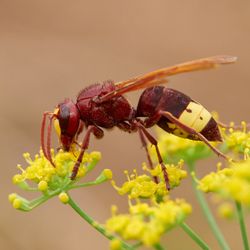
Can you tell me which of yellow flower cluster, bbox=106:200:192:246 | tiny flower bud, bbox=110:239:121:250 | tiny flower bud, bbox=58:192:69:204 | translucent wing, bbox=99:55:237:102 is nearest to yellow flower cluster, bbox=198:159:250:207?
yellow flower cluster, bbox=106:200:192:246

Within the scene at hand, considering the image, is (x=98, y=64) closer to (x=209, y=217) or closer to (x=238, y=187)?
(x=209, y=217)

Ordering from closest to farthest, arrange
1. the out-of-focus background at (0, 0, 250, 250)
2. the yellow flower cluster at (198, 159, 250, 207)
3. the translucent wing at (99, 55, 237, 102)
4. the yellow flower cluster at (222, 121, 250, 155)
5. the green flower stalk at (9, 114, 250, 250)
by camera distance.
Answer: the yellow flower cluster at (198, 159, 250, 207)
the green flower stalk at (9, 114, 250, 250)
the translucent wing at (99, 55, 237, 102)
the yellow flower cluster at (222, 121, 250, 155)
the out-of-focus background at (0, 0, 250, 250)

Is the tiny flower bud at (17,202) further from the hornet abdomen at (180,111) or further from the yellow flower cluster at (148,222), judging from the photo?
the hornet abdomen at (180,111)

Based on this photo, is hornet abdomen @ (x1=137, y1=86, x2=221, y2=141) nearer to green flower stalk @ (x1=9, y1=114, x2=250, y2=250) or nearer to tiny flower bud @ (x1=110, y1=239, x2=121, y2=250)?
green flower stalk @ (x1=9, y1=114, x2=250, y2=250)

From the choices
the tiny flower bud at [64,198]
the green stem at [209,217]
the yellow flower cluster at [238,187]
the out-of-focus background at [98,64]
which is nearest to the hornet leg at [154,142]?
the green stem at [209,217]

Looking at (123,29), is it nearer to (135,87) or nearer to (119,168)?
(119,168)

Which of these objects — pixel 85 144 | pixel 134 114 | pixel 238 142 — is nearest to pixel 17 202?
pixel 85 144
